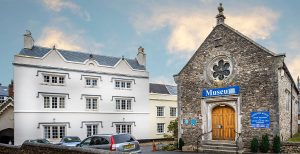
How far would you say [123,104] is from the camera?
128ft

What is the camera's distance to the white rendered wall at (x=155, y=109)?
139ft

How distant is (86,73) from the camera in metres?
36.3

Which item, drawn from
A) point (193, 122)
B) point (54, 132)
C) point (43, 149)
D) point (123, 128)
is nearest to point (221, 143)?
point (193, 122)

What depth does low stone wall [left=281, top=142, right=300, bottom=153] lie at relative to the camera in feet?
59.8

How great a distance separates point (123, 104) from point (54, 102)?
892 cm

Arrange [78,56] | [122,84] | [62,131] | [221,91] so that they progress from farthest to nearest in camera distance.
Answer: [122,84], [78,56], [62,131], [221,91]

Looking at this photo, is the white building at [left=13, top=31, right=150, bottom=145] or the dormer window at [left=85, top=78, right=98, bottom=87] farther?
the dormer window at [left=85, top=78, right=98, bottom=87]

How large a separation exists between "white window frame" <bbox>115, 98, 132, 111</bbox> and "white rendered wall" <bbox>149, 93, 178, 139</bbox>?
12.2 ft

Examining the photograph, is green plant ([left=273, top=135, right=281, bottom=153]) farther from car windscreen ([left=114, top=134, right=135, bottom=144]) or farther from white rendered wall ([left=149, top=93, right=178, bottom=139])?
white rendered wall ([left=149, top=93, right=178, bottom=139])

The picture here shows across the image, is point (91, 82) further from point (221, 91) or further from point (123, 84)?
point (221, 91)

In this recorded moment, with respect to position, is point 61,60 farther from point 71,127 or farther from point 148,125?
point 148,125

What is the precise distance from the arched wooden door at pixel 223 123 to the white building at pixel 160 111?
65.8 ft

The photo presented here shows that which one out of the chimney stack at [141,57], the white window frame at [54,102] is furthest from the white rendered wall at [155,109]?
the white window frame at [54,102]

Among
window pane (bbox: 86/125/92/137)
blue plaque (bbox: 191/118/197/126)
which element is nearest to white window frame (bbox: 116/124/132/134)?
window pane (bbox: 86/125/92/137)
